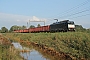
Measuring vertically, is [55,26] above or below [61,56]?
above

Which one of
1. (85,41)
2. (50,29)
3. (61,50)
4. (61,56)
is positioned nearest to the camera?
(85,41)

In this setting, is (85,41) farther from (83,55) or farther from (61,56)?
(61,56)

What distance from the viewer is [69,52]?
49.8ft

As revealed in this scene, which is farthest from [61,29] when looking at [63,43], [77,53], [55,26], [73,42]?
[77,53]

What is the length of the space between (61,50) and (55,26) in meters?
24.4

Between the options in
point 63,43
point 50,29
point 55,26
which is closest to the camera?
point 63,43

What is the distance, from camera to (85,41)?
1438 centimetres

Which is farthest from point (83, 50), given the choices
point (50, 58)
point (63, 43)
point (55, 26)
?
point (55, 26)

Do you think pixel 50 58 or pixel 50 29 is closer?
pixel 50 58

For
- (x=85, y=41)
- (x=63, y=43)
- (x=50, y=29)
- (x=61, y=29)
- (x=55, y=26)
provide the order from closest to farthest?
(x=85, y=41), (x=63, y=43), (x=61, y=29), (x=55, y=26), (x=50, y=29)

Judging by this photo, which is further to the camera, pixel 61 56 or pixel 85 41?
pixel 61 56

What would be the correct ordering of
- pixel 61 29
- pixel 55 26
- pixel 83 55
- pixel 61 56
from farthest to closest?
pixel 55 26 → pixel 61 29 → pixel 61 56 → pixel 83 55

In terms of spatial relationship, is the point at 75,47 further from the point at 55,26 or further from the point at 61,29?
the point at 55,26

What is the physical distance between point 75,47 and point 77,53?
1392mm
